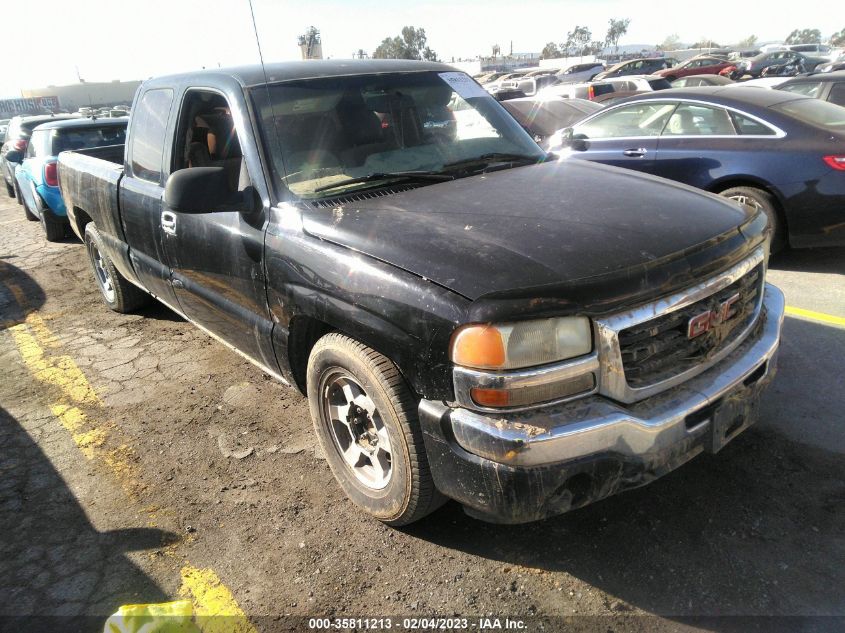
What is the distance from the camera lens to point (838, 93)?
855 centimetres

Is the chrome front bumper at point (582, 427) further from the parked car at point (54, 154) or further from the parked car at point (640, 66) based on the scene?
the parked car at point (640, 66)

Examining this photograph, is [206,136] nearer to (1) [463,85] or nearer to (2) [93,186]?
(1) [463,85]

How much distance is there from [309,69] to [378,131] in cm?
60

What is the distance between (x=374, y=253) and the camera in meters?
2.39

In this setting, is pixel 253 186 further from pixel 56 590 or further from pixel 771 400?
pixel 771 400

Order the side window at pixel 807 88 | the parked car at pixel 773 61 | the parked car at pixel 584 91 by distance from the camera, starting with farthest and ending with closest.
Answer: the parked car at pixel 773 61 < the parked car at pixel 584 91 < the side window at pixel 807 88

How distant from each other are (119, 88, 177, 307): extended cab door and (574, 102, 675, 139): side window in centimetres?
397

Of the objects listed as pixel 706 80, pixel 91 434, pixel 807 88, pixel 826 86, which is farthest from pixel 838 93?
pixel 91 434

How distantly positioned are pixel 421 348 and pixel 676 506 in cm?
143

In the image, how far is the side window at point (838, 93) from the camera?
851 cm

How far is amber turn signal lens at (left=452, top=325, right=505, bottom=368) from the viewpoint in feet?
6.68

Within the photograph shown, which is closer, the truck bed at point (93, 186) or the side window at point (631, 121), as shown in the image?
the truck bed at point (93, 186)

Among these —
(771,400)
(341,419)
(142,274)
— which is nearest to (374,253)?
(341,419)

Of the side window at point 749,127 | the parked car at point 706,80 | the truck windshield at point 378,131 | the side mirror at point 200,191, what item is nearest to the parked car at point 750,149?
the side window at point 749,127
